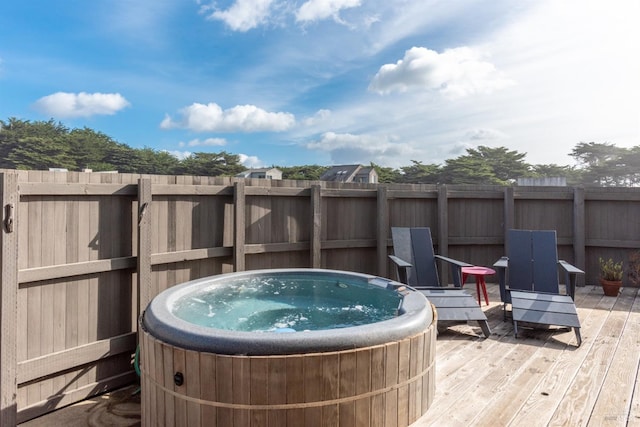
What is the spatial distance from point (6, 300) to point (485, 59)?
279 inches

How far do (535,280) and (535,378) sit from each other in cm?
194

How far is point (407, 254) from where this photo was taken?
14.8 ft

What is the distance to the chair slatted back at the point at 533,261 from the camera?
4188 mm

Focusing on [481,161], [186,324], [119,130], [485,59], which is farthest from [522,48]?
[119,130]

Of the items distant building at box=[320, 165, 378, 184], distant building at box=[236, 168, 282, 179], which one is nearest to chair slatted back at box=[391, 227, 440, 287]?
distant building at box=[320, 165, 378, 184]

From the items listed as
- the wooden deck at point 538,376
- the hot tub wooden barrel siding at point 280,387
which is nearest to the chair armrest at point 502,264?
the wooden deck at point 538,376

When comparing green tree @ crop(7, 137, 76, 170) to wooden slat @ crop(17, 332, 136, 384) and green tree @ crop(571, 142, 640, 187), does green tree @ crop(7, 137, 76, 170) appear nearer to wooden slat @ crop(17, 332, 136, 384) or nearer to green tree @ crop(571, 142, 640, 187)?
wooden slat @ crop(17, 332, 136, 384)

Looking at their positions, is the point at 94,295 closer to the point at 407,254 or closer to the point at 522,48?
the point at 407,254

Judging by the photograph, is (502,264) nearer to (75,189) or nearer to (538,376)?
(538,376)

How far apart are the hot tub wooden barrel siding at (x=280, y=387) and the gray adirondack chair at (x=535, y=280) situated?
2244 mm

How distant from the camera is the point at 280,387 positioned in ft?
5.58

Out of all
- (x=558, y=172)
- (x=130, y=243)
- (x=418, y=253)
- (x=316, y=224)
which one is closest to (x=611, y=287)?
(x=418, y=253)

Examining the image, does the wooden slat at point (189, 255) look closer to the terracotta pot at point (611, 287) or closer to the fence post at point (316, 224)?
the fence post at point (316, 224)

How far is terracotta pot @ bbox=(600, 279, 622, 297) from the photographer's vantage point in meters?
4.98
